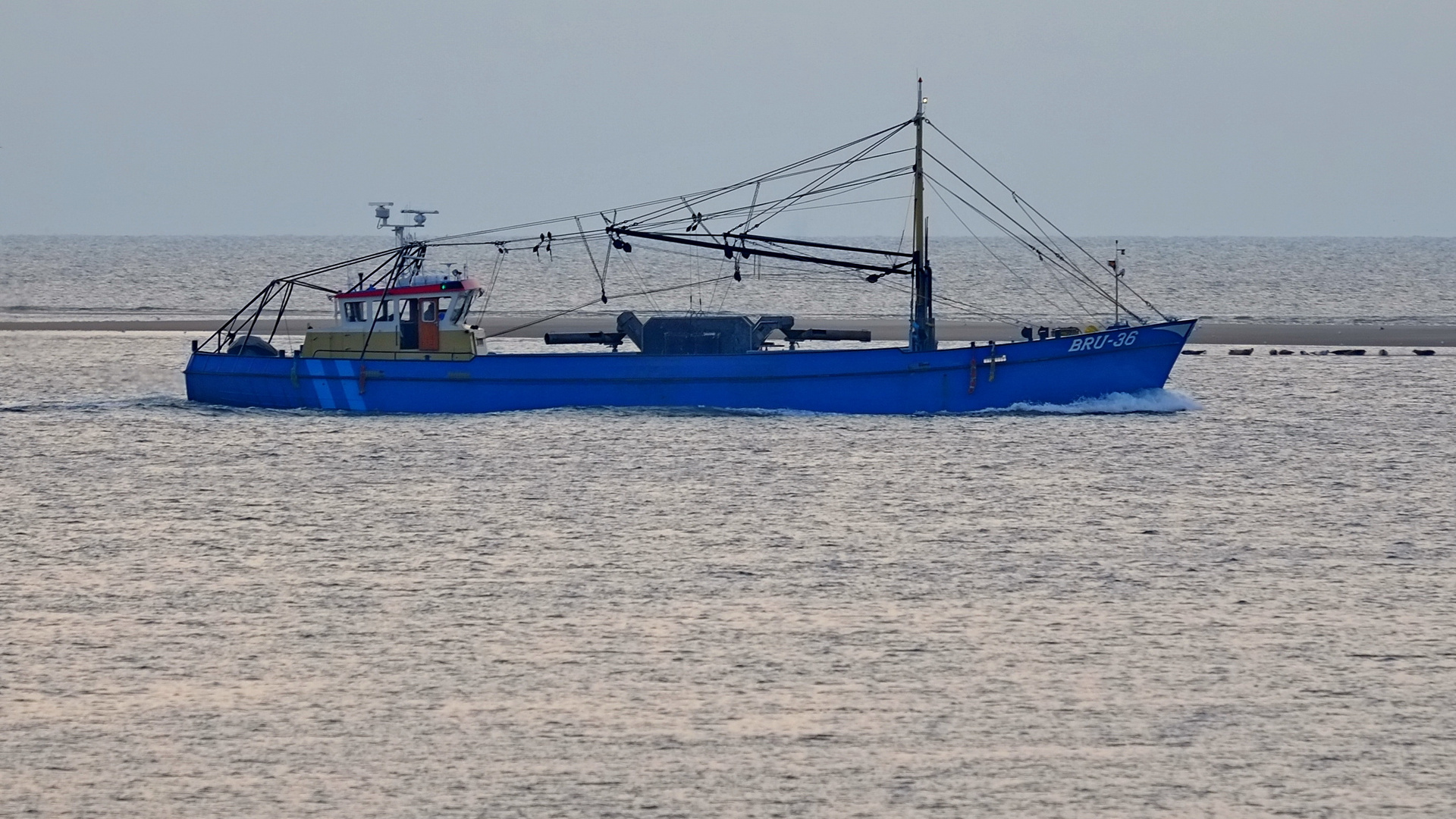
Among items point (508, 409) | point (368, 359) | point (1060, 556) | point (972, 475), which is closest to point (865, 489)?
point (972, 475)

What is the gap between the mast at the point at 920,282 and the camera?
3566cm

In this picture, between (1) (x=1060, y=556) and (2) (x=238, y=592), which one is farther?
(1) (x=1060, y=556)

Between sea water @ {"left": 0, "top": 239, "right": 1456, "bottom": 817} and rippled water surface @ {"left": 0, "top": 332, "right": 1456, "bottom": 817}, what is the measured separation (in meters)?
0.06

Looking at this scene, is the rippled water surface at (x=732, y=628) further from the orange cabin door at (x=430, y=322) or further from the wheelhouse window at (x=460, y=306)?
the wheelhouse window at (x=460, y=306)

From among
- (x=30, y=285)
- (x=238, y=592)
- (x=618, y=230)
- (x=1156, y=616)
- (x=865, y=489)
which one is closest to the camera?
(x=1156, y=616)

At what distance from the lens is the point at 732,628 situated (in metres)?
17.5

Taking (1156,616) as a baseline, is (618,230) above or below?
above

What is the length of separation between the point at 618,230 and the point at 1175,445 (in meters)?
12.8

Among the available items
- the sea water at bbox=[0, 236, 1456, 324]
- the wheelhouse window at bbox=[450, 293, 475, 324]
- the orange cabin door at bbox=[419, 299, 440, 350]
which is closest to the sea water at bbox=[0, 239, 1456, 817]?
the orange cabin door at bbox=[419, 299, 440, 350]

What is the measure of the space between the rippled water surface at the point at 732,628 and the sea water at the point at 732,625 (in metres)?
0.06

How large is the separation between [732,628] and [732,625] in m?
0.14

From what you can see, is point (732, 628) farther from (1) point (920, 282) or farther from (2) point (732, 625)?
(1) point (920, 282)

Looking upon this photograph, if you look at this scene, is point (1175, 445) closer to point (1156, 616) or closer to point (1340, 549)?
point (1340, 549)

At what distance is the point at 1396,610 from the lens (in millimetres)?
18016
